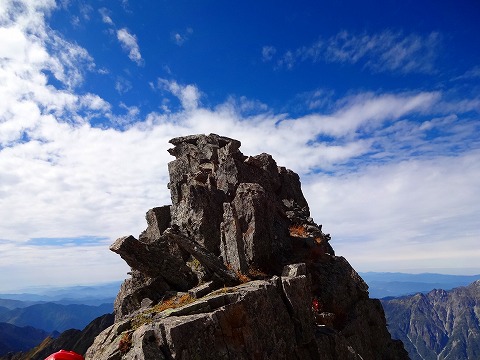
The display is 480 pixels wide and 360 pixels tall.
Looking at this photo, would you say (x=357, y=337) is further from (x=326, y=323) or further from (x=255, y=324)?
(x=255, y=324)

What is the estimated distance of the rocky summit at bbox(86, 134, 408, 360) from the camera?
67.6 feet

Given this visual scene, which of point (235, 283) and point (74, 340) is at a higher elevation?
point (235, 283)

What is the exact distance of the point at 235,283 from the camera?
97.5 ft

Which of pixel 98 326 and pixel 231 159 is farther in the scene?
pixel 98 326

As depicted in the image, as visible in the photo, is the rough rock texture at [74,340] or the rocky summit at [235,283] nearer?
the rocky summit at [235,283]

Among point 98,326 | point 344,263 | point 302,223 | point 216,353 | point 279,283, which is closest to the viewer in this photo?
point 216,353

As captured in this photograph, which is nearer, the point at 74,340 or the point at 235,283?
the point at 235,283

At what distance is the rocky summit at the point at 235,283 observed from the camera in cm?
2059

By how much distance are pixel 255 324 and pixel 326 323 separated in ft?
46.0

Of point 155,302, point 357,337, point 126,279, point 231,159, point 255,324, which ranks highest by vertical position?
point 231,159

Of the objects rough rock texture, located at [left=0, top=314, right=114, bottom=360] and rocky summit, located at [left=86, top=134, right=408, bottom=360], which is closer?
rocky summit, located at [left=86, top=134, right=408, bottom=360]

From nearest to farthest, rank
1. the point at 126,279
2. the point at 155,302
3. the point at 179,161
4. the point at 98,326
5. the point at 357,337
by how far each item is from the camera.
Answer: the point at 155,302 → the point at 357,337 → the point at 126,279 → the point at 179,161 → the point at 98,326

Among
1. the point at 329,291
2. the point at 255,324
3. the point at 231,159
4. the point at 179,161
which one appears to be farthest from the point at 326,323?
the point at 179,161

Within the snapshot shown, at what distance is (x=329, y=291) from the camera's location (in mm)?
37844
